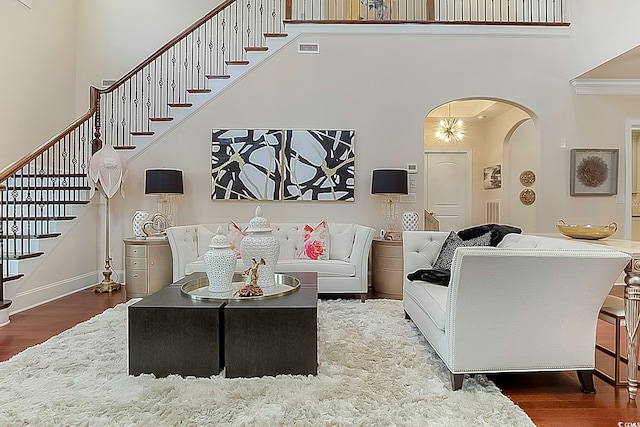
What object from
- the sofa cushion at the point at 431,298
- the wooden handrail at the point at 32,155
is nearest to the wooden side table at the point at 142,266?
the wooden handrail at the point at 32,155

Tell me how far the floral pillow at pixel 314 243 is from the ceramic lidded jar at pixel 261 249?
166 centimetres

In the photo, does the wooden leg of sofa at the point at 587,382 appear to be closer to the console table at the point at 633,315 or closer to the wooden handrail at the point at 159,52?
the console table at the point at 633,315

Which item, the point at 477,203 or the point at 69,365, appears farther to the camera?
the point at 477,203

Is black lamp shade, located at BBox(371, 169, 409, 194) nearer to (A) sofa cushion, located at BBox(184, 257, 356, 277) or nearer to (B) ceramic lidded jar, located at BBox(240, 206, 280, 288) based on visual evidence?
(A) sofa cushion, located at BBox(184, 257, 356, 277)

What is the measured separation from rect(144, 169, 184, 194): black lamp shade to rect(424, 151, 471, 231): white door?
5.09 m

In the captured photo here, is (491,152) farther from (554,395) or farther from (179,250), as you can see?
(554,395)

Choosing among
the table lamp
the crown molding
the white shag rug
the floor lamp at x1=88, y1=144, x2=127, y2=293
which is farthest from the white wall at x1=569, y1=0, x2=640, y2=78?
the floor lamp at x1=88, y1=144, x2=127, y2=293

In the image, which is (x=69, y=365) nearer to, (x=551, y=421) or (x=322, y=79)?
(x=551, y=421)

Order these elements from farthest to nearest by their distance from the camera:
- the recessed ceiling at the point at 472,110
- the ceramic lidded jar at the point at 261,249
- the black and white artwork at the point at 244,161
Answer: the recessed ceiling at the point at 472,110, the black and white artwork at the point at 244,161, the ceramic lidded jar at the point at 261,249

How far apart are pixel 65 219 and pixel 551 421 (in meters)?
5.04

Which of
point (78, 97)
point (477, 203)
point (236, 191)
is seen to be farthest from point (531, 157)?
point (78, 97)

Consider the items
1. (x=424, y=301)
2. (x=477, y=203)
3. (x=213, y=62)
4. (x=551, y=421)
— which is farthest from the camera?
(x=477, y=203)

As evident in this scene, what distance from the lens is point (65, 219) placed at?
4.95m

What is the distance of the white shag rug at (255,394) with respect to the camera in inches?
78.7
